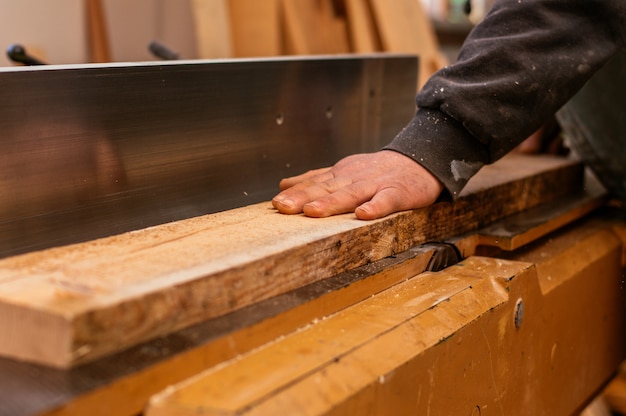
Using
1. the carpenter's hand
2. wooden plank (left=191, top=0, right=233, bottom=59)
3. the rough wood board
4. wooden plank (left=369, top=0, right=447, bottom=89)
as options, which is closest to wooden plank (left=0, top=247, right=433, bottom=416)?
the rough wood board

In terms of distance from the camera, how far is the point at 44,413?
55 cm

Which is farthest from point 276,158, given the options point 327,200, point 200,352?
point 200,352

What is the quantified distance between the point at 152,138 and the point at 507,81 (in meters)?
0.56

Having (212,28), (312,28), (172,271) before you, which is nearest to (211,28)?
(212,28)

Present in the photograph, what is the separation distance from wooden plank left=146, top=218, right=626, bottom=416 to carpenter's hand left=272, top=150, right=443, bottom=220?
11cm

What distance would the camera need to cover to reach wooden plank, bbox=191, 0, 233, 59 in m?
1.83

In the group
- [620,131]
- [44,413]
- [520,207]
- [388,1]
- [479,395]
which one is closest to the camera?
[44,413]

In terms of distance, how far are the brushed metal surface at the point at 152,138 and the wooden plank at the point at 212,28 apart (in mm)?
532

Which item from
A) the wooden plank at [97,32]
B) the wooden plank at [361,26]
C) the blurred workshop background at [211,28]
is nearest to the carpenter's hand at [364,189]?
the blurred workshop background at [211,28]

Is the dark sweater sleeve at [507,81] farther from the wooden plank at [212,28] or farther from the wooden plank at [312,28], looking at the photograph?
the wooden plank at [312,28]

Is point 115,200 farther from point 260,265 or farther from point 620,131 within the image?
point 620,131

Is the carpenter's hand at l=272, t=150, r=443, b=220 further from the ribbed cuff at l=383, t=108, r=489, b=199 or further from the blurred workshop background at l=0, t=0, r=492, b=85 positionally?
the blurred workshop background at l=0, t=0, r=492, b=85

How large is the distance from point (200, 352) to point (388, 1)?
183 cm

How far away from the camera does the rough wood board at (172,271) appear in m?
0.62
